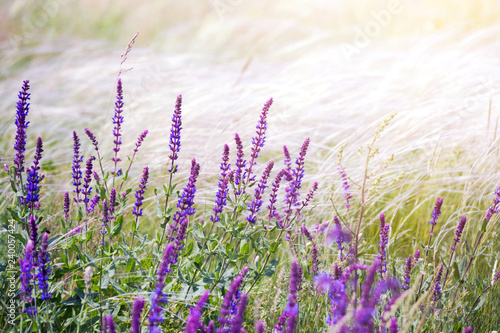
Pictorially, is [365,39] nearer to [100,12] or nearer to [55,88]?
[55,88]

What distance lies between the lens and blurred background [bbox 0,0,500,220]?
3.51 metres

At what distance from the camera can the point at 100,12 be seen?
35.4 ft

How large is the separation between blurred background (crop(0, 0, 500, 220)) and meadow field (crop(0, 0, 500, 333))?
0.10 ft

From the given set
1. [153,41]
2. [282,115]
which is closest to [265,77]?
[282,115]

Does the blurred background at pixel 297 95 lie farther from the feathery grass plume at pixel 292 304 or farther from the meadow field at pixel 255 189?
the feathery grass plume at pixel 292 304

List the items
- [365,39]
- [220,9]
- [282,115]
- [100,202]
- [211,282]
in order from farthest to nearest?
[220,9]
[365,39]
[282,115]
[100,202]
[211,282]

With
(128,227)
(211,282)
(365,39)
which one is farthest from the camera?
(365,39)

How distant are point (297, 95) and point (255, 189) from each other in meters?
2.64

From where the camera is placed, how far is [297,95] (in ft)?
15.4

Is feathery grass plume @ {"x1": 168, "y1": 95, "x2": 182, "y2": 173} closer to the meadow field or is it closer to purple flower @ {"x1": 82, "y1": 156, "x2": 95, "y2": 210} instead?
the meadow field

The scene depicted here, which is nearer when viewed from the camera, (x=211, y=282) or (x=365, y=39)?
(x=211, y=282)

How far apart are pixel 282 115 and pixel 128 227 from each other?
1.77 metres

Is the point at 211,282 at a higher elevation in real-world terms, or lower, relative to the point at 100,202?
lower

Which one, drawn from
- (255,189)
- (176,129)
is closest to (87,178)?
(176,129)
